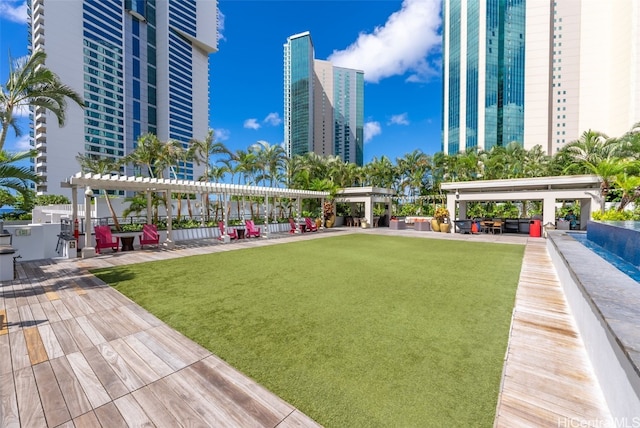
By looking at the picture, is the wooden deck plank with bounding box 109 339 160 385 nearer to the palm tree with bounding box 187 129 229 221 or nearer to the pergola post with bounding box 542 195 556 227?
the palm tree with bounding box 187 129 229 221

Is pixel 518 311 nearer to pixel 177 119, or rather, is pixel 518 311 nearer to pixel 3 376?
pixel 3 376

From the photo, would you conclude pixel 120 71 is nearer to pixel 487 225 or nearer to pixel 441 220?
pixel 441 220

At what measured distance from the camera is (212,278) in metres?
6.04

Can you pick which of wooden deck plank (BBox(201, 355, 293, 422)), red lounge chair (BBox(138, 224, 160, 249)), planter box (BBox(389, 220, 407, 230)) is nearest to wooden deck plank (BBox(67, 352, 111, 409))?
wooden deck plank (BBox(201, 355, 293, 422))

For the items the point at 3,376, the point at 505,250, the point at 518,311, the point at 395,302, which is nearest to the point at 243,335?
the point at 3,376

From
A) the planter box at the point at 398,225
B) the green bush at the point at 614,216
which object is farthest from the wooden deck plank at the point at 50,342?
the planter box at the point at 398,225

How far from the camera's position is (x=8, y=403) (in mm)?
2207

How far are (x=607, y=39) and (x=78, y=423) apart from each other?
296ft

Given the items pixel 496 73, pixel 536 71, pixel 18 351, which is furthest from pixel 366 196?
pixel 536 71

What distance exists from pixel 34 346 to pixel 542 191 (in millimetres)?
19296

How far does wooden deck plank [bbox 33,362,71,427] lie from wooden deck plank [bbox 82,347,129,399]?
279 mm

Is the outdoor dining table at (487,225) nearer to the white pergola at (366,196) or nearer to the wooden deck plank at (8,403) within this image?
the white pergola at (366,196)

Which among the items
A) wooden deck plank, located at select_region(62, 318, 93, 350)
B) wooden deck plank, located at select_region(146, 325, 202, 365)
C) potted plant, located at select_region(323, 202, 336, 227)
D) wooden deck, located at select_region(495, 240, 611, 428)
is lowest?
wooden deck plank, located at select_region(62, 318, 93, 350)

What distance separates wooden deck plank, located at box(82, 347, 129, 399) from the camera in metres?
2.35
